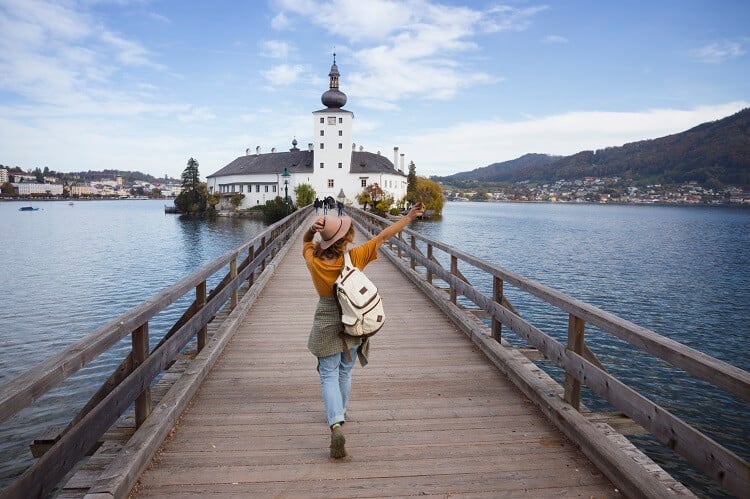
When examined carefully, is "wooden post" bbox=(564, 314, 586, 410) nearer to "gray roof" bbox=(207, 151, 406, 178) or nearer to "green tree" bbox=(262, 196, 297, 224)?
"green tree" bbox=(262, 196, 297, 224)

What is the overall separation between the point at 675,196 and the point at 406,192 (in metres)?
137

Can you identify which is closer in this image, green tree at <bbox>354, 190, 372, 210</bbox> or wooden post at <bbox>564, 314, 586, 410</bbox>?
wooden post at <bbox>564, 314, 586, 410</bbox>

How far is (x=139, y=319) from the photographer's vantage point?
3568 millimetres

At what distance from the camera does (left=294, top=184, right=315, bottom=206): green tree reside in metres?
78.8

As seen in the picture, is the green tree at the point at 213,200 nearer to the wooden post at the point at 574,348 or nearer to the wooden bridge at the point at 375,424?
the wooden bridge at the point at 375,424

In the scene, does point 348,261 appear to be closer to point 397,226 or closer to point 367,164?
point 397,226

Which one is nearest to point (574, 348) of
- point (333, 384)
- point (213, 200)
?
point (333, 384)

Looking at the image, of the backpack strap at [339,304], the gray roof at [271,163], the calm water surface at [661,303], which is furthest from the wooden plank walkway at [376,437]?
the gray roof at [271,163]

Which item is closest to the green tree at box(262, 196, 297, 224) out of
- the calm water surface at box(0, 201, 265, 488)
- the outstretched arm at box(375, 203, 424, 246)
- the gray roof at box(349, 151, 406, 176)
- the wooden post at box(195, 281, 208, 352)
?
the gray roof at box(349, 151, 406, 176)

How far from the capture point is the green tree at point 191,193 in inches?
3679

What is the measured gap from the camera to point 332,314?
3662 millimetres

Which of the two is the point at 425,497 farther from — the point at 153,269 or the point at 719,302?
the point at 153,269

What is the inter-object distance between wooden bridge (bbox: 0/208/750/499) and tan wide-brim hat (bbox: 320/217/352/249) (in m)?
1.40

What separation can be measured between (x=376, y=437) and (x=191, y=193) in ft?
323
